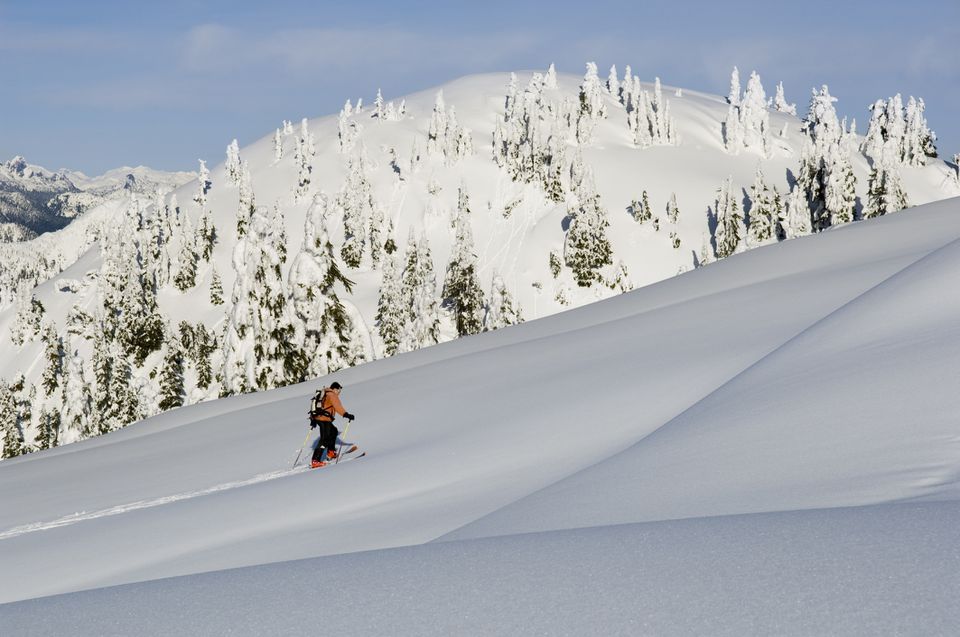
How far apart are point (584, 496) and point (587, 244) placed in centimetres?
11402

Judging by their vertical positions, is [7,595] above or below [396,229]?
below

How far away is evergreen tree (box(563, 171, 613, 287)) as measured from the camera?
11831 centimetres

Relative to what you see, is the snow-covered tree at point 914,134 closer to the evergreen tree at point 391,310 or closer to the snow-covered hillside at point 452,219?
the snow-covered hillside at point 452,219

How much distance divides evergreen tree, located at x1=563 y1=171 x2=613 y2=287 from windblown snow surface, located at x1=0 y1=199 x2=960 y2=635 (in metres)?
98.7

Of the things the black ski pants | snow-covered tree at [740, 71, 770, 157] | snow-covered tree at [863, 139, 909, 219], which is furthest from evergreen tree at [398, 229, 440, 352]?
snow-covered tree at [740, 71, 770, 157]

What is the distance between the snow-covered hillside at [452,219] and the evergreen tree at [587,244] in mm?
298

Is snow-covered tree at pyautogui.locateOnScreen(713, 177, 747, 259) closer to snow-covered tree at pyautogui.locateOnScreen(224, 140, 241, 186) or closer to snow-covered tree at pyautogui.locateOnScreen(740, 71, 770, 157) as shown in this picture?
snow-covered tree at pyautogui.locateOnScreen(740, 71, 770, 157)

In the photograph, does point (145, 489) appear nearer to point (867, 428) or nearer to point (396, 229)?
point (867, 428)

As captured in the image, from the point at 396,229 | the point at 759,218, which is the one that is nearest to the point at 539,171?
the point at 396,229

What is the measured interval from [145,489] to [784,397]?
1041 centimetres

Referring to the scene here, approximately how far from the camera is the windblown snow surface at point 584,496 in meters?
3.20

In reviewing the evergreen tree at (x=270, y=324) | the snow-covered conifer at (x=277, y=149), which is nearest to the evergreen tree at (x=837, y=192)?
the evergreen tree at (x=270, y=324)

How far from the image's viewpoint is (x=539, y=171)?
470ft

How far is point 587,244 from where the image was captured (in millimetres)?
118875
